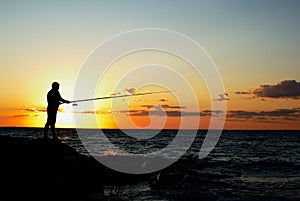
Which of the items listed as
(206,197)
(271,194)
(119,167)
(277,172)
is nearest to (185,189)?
(206,197)

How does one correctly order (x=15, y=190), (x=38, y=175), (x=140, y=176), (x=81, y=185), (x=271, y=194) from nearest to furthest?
1. (x=15, y=190)
2. (x=38, y=175)
3. (x=81, y=185)
4. (x=271, y=194)
5. (x=140, y=176)


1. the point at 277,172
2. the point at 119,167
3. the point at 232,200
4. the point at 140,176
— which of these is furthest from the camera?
the point at 277,172

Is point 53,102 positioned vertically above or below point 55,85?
below

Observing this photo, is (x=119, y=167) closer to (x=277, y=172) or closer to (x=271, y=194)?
(x=271, y=194)

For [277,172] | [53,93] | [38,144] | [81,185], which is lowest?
[277,172]

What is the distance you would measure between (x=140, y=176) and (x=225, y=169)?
1045 cm

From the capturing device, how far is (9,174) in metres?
11.4

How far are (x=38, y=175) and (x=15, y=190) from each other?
1.06m

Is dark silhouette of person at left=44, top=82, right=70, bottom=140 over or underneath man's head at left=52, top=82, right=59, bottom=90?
underneath

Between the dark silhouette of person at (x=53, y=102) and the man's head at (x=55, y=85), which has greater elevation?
the man's head at (x=55, y=85)

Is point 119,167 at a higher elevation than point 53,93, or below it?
below

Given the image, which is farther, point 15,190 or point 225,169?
point 225,169

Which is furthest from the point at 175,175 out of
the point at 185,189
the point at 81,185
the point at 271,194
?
the point at 81,185

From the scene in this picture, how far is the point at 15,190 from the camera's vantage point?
11.0 m
